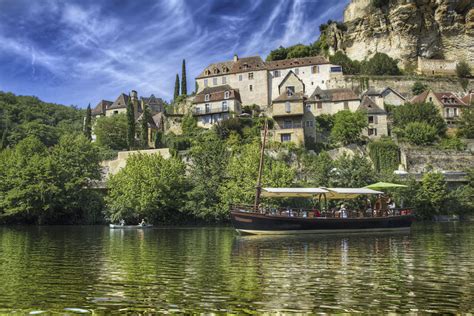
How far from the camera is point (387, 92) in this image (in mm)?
77000

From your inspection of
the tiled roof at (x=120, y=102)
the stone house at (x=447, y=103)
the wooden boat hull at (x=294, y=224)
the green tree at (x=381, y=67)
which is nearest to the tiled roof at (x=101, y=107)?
the tiled roof at (x=120, y=102)

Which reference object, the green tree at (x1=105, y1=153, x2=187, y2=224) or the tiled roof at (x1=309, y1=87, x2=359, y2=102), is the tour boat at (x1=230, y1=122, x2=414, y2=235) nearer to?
the green tree at (x1=105, y1=153, x2=187, y2=224)

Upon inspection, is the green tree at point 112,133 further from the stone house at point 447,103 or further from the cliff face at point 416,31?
the stone house at point 447,103

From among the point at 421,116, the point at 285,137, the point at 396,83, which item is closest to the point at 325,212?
the point at 285,137

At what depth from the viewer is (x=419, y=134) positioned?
206 feet

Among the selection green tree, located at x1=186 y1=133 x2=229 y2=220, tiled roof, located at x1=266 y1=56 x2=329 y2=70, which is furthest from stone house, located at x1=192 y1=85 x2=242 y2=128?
green tree, located at x1=186 y1=133 x2=229 y2=220

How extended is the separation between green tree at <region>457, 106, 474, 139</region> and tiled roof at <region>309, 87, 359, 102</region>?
15415 millimetres

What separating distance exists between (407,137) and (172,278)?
55570mm

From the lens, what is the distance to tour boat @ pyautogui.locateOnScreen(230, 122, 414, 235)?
1303 inches

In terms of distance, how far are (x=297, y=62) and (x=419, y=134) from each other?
86.5 ft

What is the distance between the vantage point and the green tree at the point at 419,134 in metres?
62.8

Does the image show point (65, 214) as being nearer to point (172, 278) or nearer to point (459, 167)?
point (172, 278)

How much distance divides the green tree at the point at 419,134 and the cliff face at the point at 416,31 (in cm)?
2537

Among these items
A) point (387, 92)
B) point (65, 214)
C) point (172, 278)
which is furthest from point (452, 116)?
point (172, 278)
